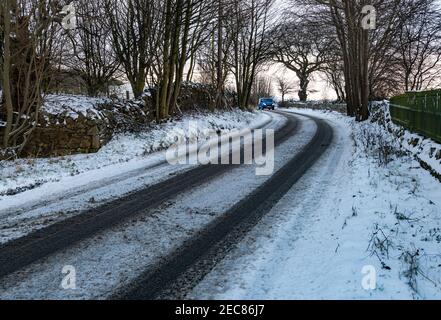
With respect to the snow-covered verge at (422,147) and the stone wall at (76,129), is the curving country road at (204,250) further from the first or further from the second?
the stone wall at (76,129)

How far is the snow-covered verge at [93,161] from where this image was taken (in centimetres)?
946

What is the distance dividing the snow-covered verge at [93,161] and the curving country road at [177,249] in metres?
2.05

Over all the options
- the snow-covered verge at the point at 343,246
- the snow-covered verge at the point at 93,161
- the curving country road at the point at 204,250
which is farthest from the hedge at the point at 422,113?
the snow-covered verge at the point at 93,161

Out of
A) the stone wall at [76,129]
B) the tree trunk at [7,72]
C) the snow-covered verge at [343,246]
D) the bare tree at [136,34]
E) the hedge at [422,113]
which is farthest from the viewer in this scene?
the bare tree at [136,34]

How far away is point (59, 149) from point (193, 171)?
4725 millimetres

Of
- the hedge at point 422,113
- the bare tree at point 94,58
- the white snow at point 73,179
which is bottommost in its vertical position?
the white snow at point 73,179

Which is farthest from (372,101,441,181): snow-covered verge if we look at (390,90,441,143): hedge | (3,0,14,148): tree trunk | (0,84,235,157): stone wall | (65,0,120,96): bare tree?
(65,0,120,96): bare tree

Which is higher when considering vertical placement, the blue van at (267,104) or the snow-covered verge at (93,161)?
the blue van at (267,104)

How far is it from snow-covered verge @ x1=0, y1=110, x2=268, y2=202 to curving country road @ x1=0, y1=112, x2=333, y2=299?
205 centimetres

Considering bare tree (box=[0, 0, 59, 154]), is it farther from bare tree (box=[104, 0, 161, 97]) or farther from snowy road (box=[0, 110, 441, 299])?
bare tree (box=[104, 0, 161, 97])

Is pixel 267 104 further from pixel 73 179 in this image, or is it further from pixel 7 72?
pixel 73 179

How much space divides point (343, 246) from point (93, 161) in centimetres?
832

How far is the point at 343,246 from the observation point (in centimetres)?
549
